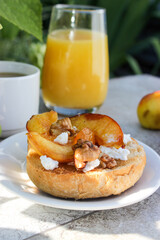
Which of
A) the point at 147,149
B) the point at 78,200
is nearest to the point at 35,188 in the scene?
the point at 78,200

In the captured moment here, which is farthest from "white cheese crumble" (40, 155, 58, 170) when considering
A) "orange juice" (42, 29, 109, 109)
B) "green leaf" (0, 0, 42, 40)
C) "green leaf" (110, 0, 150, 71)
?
"green leaf" (110, 0, 150, 71)

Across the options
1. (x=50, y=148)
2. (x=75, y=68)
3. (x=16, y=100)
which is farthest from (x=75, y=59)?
(x=50, y=148)

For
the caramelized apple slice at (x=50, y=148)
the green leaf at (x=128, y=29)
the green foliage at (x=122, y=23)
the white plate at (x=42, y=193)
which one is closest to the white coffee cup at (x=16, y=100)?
the white plate at (x=42, y=193)

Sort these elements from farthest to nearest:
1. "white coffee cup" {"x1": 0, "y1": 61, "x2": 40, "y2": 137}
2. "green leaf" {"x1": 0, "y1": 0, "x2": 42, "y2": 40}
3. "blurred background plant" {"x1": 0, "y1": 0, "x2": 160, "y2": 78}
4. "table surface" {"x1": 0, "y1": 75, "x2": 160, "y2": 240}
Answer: "blurred background plant" {"x1": 0, "y1": 0, "x2": 160, "y2": 78} < "white coffee cup" {"x1": 0, "y1": 61, "x2": 40, "y2": 137} < "green leaf" {"x1": 0, "y1": 0, "x2": 42, "y2": 40} < "table surface" {"x1": 0, "y1": 75, "x2": 160, "y2": 240}

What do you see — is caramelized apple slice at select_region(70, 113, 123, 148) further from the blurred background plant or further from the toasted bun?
the blurred background plant

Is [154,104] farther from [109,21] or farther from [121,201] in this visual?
[109,21]

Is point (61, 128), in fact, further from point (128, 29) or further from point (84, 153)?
point (128, 29)

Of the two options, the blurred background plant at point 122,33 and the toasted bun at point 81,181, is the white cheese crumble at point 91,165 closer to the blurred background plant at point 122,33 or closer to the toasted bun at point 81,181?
the toasted bun at point 81,181
